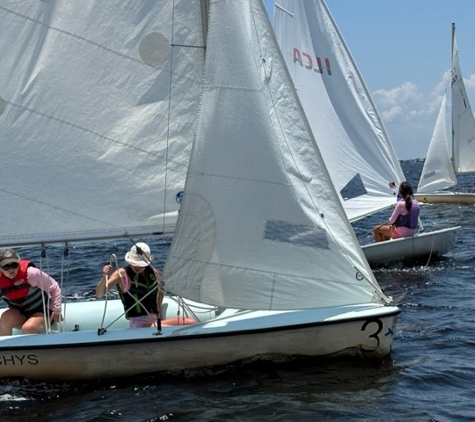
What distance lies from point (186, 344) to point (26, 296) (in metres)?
1.57

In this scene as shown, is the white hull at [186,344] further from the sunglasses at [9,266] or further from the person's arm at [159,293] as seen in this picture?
the sunglasses at [9,266]

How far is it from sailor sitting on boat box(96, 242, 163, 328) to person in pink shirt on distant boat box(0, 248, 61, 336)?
0.45 m

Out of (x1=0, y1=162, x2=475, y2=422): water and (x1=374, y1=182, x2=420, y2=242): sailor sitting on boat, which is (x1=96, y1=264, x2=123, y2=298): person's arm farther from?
(x1=374, y1=182, x2=420, y2=242): sailor sitting on boat

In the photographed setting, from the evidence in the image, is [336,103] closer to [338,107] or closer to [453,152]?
[338,107]

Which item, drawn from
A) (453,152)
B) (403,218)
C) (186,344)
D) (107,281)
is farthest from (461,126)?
(186,344)

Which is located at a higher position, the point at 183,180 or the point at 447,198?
the point at 183,180

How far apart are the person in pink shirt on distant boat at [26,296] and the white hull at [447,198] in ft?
70.2

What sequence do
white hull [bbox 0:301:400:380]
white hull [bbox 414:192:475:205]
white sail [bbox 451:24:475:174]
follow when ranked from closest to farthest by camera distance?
white hull [bbox 0:301:400:380] < white hull [bbox 414:192:475:205] < white sail [bbox 451:24:475:174]

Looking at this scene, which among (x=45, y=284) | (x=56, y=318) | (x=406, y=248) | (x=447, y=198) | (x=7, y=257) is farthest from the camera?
(x=447, y=198)

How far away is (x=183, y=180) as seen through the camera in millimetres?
7945

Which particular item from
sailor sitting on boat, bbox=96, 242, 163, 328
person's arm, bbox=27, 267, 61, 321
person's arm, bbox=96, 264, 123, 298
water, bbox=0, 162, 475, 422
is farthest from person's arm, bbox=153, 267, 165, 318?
person's arm, bbox=27, 267, 61, 321

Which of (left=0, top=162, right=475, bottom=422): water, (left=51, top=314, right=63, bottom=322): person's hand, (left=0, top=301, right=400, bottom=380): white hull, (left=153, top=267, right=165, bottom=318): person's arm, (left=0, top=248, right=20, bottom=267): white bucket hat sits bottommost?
(left=0, top=162, right=475, bottom=422): water

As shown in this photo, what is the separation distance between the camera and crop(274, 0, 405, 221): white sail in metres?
13.4

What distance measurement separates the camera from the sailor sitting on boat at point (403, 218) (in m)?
13.9
